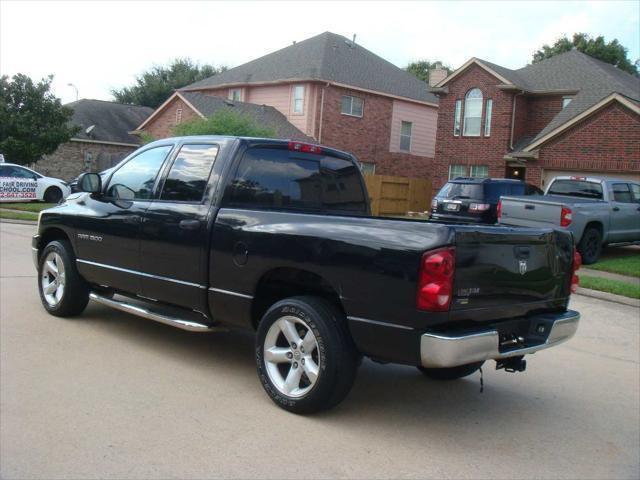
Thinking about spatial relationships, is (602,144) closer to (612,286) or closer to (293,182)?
(612,286)

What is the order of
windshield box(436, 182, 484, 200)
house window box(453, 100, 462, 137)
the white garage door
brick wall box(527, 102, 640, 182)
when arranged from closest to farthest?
windshield box(436, 182, 484, 200), brick wall box(527, 102, 640, 182), the white garage door, house window box(453, 100, 462, 137)

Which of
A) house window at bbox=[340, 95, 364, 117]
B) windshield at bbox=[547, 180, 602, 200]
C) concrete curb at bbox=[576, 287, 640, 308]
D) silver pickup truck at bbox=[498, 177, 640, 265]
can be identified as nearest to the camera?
concrete curb at bbox=[576, 287, 640, 308]

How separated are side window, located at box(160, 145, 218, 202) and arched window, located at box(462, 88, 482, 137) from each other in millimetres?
24215

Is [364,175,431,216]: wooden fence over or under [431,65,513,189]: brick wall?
under

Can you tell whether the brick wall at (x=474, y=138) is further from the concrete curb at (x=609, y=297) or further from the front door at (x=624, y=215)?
the concrete curb at (x=609, y=297)

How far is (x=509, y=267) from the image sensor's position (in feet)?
15.4

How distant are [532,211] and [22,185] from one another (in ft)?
60.1

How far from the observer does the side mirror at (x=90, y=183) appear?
22.6 ft

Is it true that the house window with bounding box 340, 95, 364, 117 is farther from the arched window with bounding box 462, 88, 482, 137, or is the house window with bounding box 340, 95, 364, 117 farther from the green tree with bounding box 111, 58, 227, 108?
the green tree with bounding box 111, 58, 227, 108

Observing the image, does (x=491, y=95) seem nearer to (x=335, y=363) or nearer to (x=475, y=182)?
(x=475, y=182)

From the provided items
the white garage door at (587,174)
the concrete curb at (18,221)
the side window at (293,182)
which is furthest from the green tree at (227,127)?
the side window at (293,182)

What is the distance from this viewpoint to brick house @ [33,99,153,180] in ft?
132

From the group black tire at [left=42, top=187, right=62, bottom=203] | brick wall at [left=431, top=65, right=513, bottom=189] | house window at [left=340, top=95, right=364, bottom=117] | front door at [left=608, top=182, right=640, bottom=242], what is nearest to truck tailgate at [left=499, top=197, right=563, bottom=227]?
front door at [left=608, top=182, right=640, bottom=242]

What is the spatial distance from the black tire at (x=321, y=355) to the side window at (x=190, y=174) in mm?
1471
